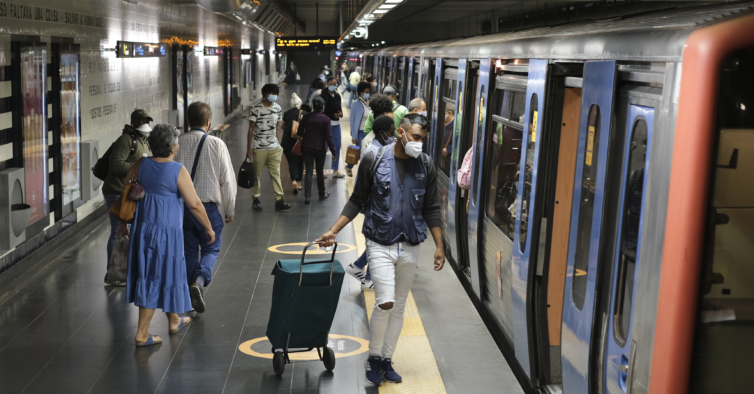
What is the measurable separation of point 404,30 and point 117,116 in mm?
24103

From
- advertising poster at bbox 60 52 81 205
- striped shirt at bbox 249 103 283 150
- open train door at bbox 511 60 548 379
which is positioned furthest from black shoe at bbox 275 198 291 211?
open train door at bbox 511 60 548 379

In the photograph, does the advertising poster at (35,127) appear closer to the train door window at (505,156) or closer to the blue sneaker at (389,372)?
the blue sneaker at (389,372)

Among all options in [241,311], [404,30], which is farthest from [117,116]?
[404,30]

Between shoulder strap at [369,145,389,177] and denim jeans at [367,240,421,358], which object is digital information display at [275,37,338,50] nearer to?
shoulder strap at [369,145,389,177]

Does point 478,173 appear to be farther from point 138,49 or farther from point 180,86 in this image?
point 180,86

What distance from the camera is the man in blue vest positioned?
4723 millimetres

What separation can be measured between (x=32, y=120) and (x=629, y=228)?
652cm

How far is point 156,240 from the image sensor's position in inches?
214

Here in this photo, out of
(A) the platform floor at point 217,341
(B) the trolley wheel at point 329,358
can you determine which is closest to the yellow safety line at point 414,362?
(A) the platform floor at point 217,341

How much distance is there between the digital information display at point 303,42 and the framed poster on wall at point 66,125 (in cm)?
1677

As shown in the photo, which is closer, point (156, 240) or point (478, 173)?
point (156, 240)

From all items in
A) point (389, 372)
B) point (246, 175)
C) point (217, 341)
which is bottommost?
point (217, 341)

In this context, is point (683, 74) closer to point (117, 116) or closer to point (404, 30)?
A: point (117, 116)

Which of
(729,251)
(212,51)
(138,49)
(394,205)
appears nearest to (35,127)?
(138,49)
